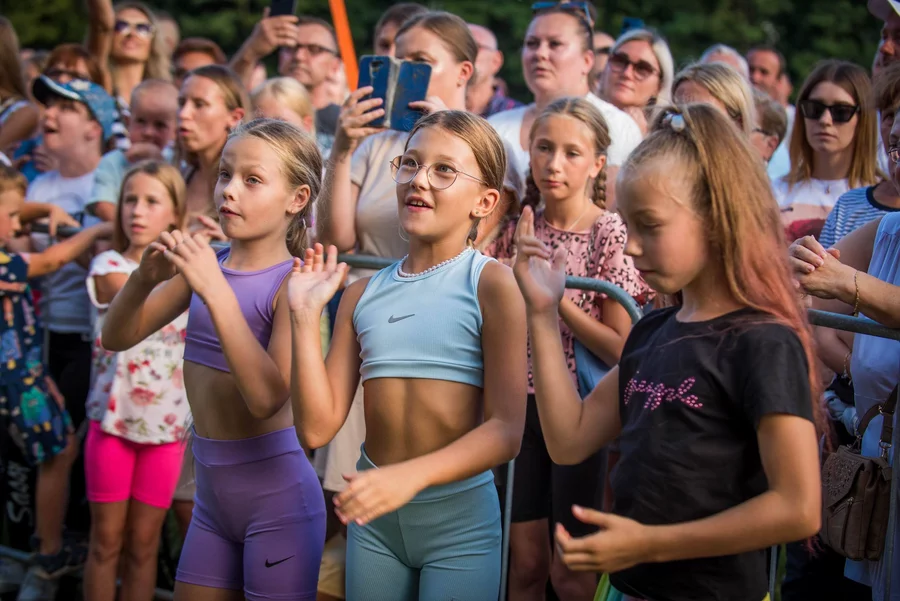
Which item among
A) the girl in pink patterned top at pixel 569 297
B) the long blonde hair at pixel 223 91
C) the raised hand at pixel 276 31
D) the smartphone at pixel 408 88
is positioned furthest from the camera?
the raised hand at pixel 276 31

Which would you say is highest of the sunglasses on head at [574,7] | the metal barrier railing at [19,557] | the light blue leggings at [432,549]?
the sunglasses on head at [574,7]

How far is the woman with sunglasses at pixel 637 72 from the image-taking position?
224 inches

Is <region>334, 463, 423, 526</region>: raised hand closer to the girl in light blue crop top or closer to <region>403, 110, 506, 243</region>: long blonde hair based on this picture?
the girl in light blue crop top

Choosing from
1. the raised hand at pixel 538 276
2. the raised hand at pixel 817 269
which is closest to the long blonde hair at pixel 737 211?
the raised hand at pixel 538 276

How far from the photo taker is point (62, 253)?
4.88m

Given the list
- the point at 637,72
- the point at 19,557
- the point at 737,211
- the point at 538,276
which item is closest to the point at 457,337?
the point at 538,276

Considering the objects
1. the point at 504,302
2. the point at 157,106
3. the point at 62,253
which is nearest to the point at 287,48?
the point at 157,106

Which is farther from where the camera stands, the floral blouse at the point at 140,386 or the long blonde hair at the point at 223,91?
the long blonde hair at the point at 223,91

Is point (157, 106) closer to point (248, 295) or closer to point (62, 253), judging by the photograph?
point (62, 253)

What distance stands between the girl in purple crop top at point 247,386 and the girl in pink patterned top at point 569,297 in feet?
3.14

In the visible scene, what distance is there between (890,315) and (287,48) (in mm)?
5422

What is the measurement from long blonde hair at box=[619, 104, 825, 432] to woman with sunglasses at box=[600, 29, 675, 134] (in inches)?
140

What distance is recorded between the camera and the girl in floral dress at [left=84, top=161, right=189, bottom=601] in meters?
4.15

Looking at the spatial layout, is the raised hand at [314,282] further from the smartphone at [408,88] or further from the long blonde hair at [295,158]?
the smartphone at [408,88]
